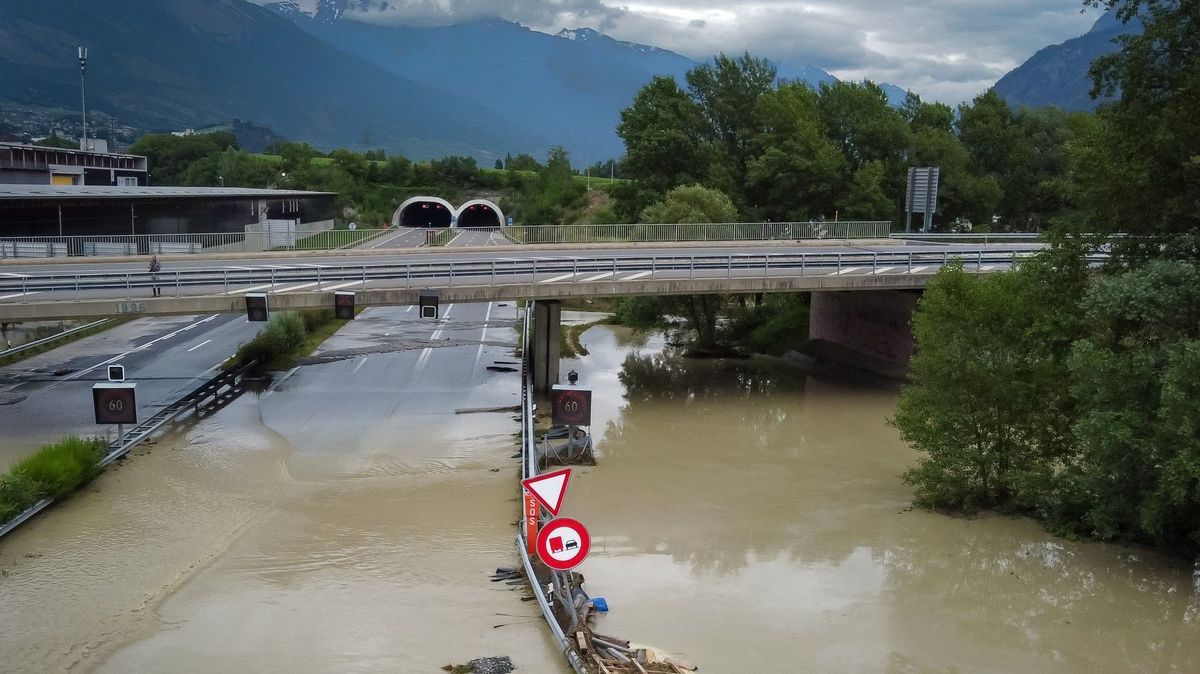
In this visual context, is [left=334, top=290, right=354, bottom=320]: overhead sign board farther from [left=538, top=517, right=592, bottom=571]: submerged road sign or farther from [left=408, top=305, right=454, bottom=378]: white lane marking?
[left=538, top=517, right=592, bottom=571]: submerged road sign

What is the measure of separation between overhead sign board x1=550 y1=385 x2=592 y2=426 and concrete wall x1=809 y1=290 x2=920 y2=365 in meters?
15.2

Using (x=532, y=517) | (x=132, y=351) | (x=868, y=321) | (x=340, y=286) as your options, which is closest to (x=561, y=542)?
(x=532, y=517)

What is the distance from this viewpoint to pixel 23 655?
14.3m

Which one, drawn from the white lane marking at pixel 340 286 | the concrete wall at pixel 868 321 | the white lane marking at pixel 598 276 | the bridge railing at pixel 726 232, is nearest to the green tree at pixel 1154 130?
the white lane marking at pixel 598 276

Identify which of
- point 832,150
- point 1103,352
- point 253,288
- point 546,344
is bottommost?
point 546,344

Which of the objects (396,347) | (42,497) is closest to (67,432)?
(42,497)

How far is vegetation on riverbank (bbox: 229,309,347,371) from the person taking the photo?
127 ft

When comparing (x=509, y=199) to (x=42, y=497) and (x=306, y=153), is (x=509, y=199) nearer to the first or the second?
(x=306, y=153)

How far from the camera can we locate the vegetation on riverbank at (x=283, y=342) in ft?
127

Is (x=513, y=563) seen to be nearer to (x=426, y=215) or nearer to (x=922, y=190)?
(x=922, y=190)

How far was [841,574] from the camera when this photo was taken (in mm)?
17844

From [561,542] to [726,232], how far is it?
38335 mm

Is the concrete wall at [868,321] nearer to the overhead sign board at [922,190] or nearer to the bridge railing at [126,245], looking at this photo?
the overhead sign board at [922,190]

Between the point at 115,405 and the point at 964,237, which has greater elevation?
the point at 964,237
